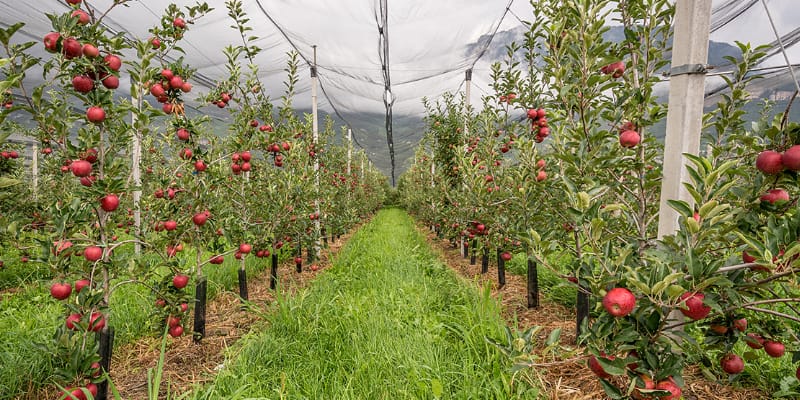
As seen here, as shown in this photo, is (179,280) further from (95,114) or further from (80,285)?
(95,114)

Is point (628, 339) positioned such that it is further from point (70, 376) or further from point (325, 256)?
point (325, 256)

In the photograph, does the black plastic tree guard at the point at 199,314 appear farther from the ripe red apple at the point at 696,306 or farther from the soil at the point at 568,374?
the ripe red apple at the point at 696,306

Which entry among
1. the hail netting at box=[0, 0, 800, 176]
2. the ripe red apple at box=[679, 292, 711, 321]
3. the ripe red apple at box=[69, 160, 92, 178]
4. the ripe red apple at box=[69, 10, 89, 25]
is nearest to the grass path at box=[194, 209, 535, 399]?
the ripe red apple at box=[679, 292, 711, 321]

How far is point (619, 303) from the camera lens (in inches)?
43.9

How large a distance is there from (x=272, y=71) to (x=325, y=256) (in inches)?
167

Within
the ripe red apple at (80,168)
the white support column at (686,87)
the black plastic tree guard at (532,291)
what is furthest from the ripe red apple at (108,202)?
the black plastic tree guard at (532,291)

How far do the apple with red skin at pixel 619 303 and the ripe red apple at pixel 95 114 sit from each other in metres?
2.48

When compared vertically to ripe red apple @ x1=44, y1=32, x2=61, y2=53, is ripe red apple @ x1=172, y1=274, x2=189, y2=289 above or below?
below

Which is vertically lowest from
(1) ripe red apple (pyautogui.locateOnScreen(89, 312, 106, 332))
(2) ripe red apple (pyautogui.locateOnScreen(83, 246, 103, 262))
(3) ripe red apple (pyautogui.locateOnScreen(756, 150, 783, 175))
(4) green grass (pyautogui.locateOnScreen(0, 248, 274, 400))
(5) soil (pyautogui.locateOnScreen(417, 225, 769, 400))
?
(4) green grass (pyautogui.locateOnScreen(0, 248, 274, 400))

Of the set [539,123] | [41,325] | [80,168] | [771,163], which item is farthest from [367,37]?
[771,163]

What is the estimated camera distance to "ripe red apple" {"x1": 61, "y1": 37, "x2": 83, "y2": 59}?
5.43 ft

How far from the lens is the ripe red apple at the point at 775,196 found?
115 centimetres

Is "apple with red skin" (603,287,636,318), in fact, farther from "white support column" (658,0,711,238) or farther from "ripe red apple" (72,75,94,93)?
"ripe red apple" (72,75,94,93)

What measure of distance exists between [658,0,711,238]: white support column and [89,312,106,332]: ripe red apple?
2974 millimetres
